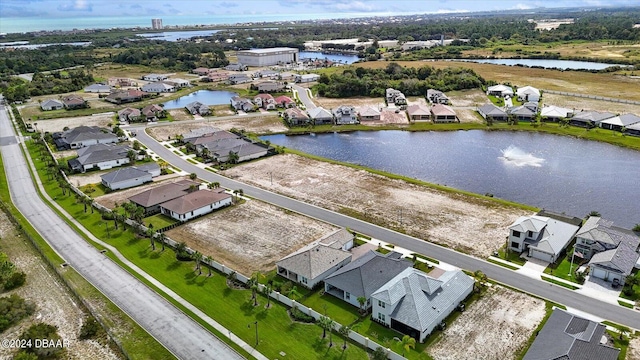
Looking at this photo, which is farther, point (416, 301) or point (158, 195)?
point (158, 195)

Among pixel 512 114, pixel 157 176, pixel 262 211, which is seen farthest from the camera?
pixel 512 114

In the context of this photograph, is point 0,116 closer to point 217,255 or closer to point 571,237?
point 217,255

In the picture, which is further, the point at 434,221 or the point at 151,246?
the point at 434,221

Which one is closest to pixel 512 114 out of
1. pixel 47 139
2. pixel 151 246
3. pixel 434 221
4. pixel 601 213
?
pixel 601 213

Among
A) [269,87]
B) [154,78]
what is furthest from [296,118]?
[154,78]

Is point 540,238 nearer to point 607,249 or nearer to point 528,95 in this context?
point 607,249

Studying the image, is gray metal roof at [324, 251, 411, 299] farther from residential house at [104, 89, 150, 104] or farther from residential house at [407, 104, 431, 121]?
residential house at [104, 89, 150, 104]

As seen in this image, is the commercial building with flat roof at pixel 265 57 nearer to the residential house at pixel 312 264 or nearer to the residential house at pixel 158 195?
the residential house at pixel 158 195
